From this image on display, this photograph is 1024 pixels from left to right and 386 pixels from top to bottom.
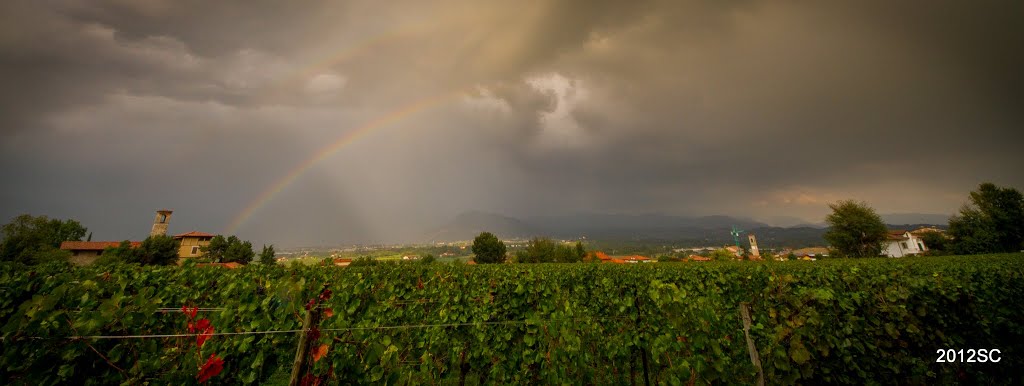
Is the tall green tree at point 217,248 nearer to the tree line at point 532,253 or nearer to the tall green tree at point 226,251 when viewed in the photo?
the tall green tree at point 226,251

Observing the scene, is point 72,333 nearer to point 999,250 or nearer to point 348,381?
point 348,381

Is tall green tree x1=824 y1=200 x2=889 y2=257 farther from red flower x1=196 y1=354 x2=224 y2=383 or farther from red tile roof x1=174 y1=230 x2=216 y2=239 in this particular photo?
red tile roof x1=174 y1=230 x2=216 y2=239

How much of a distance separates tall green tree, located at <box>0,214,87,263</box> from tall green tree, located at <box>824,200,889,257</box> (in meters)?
130

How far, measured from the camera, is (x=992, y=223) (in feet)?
151

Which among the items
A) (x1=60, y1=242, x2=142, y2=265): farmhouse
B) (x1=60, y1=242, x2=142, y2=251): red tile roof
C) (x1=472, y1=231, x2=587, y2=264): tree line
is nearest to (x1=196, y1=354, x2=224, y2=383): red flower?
(x1=472, y1=231, x2=587, y2=264): tree line

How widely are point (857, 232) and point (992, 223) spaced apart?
13.8m

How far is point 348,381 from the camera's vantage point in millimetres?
3035

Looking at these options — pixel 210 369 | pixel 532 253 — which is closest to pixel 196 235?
pixel 532 253

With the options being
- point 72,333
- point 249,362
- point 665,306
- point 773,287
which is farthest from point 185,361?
point 773,287

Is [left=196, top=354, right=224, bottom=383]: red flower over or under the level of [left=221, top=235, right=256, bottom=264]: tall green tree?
over

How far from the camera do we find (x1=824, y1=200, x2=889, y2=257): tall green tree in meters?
57.1

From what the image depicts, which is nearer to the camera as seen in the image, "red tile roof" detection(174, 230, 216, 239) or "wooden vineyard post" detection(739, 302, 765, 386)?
"wooden vineyard post" detection(739, 302, 765, 386)

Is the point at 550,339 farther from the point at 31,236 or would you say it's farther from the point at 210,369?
the point at 31,236

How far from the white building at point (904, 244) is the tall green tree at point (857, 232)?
22.4m
